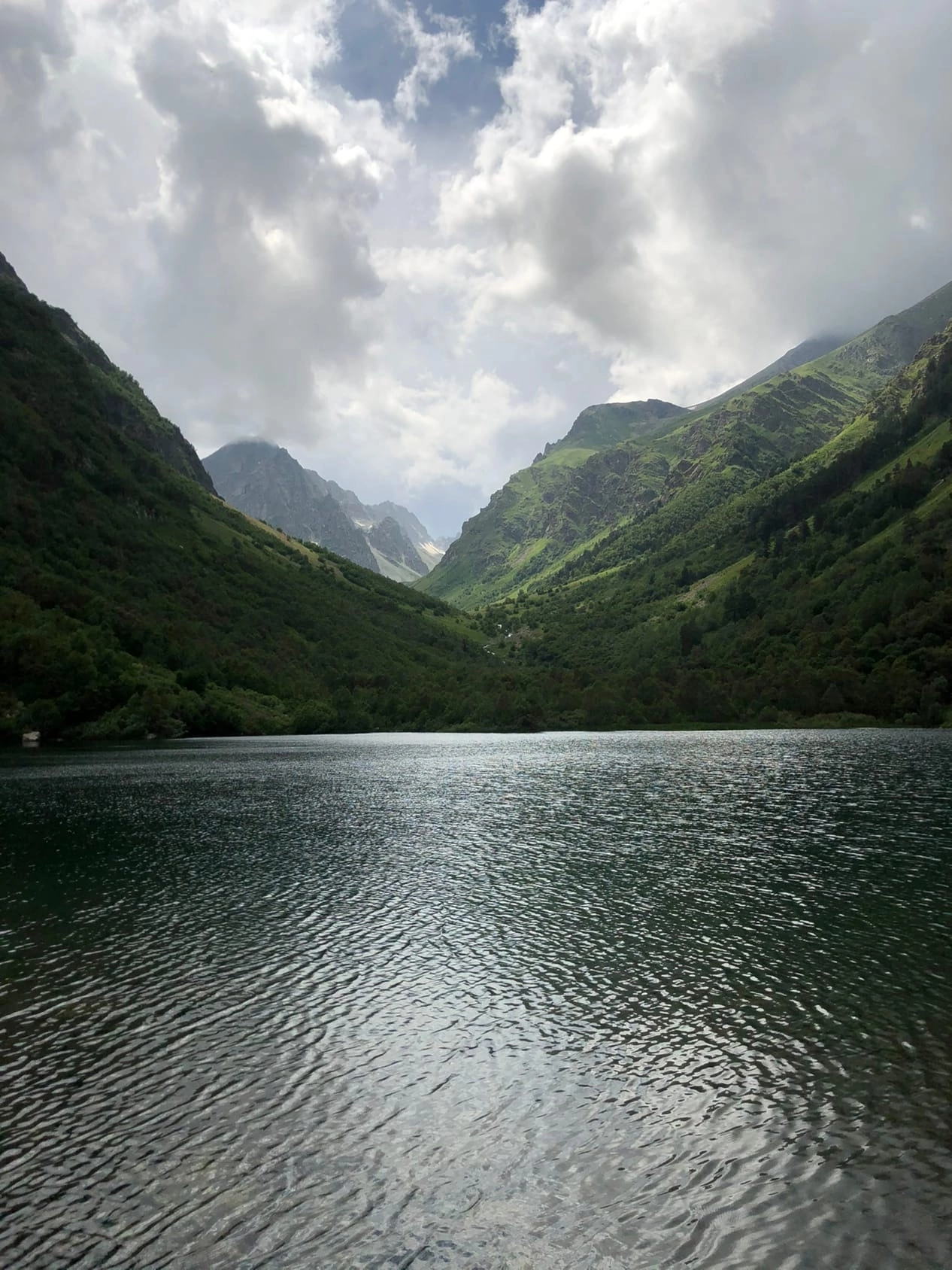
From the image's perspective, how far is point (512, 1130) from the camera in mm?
17531

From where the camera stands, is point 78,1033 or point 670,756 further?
point 670,756

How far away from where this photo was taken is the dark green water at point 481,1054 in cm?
1395

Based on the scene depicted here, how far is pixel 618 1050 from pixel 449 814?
4903 cm

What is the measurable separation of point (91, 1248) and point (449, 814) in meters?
57.3

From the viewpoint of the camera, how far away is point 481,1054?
21844 millimetres

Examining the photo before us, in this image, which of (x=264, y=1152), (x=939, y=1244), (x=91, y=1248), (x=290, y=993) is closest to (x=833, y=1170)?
(x=939, y=1244)

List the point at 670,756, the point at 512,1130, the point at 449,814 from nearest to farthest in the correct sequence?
1. the point at 512,1130
2. the point at 449,814
3. the point at 670,756

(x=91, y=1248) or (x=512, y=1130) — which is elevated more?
(x=91, y=1248)

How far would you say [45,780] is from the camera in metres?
91.2

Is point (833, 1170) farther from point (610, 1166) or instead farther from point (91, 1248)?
point (91, 1248)

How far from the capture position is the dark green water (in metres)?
14.0

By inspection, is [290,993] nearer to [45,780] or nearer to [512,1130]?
[512,1130]

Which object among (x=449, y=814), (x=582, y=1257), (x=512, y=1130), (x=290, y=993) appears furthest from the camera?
(x=449, y=814)

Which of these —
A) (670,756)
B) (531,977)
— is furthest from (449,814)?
(670,756)
